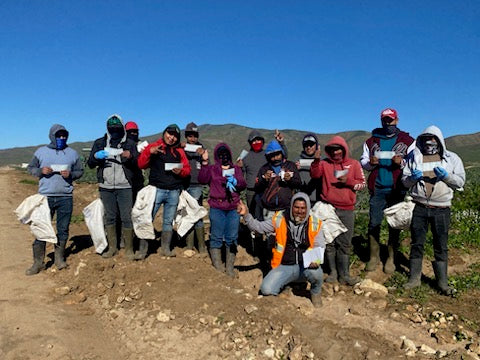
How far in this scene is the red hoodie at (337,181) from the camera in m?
5.19

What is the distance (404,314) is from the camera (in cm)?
448

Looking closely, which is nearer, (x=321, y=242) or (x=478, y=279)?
(x=321, y=242)

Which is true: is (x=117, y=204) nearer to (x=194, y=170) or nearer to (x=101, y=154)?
(x=101, y=154)

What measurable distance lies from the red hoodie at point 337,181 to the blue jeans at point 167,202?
7.27 ft

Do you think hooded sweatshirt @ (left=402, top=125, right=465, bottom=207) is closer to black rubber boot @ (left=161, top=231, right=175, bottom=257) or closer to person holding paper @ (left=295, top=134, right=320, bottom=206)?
person holding paper @ (left=295, top=134, right=320, bottom=206)

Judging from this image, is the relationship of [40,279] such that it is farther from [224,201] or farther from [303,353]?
[303,353]

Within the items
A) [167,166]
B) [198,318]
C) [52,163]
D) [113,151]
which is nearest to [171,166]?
[167,166]

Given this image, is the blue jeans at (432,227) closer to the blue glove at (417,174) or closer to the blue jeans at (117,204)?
the blue glove at (417,174)

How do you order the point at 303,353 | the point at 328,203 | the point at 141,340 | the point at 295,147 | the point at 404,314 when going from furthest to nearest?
the point at 295,147
the point at 328,203
the point at 404,314
the point at 141,340
the point at 303,353

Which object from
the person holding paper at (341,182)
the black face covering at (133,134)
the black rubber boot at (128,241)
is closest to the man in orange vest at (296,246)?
the person holding paper at (341,182)

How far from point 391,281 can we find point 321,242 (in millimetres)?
1641

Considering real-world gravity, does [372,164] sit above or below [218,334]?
above

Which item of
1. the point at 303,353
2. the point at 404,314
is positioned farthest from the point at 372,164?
the point at 303,353

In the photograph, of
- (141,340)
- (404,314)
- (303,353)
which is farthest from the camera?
(404,314)
